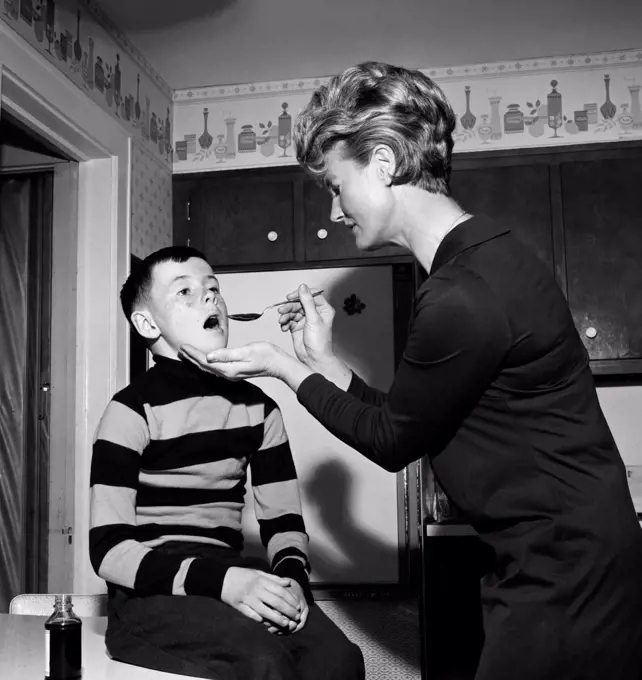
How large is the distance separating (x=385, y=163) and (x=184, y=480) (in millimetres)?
663

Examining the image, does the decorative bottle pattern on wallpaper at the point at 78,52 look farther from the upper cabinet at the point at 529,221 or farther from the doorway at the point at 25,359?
the upper cabinet at the point at 529,221

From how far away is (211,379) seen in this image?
63.8 inches

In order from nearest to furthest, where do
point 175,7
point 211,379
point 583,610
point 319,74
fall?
point 583,610 < point 211,379 < point 175,7 < point 319,74

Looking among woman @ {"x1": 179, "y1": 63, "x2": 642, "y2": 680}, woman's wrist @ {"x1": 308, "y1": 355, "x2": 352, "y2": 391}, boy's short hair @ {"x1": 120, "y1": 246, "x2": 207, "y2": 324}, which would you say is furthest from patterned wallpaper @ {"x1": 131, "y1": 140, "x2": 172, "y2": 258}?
woman @ {"x1": 179, "y1": 63, "x2": 642, "y2": 680}

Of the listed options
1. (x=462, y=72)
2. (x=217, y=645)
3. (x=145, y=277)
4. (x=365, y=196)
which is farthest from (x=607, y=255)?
(x=217, y=645)

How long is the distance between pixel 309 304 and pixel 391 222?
23 centimetres

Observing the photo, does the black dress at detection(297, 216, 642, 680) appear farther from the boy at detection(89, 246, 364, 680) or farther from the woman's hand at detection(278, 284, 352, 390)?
the boy at detection(89, 246, 364, 680)

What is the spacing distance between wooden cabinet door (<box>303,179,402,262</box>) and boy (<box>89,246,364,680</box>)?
1.60 meters

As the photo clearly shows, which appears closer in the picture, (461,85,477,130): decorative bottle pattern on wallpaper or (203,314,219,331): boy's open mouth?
(203,314,219,331): boy's open mouth

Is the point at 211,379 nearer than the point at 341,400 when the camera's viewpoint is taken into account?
No

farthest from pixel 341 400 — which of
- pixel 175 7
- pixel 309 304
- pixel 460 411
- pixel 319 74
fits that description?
pixel 319 74

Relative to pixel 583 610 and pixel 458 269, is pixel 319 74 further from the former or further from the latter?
pixel 583 610

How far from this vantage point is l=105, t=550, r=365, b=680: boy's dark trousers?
4.02 ft

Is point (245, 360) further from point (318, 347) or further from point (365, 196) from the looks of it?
point (365, 196)
